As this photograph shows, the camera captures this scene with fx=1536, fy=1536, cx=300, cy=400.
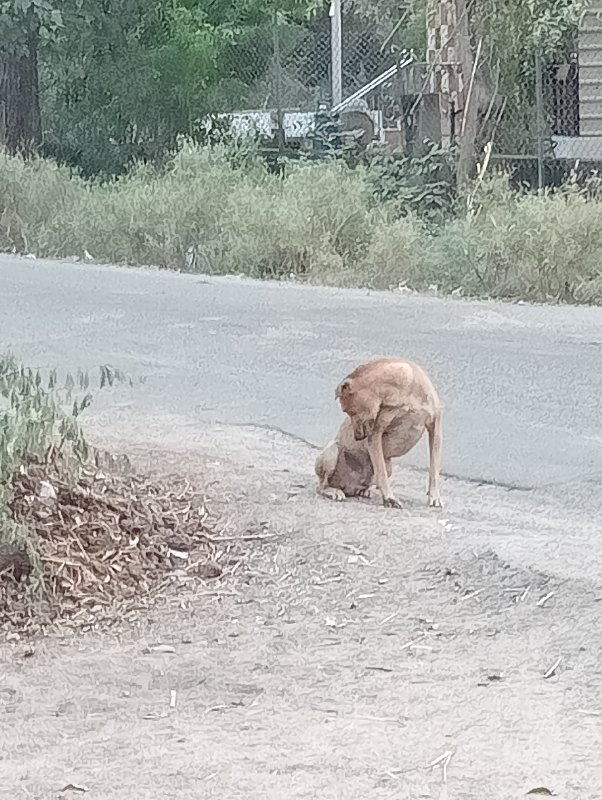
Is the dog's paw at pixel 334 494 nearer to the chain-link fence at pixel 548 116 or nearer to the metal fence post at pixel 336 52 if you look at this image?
the chain-link fence at pixel 548 116

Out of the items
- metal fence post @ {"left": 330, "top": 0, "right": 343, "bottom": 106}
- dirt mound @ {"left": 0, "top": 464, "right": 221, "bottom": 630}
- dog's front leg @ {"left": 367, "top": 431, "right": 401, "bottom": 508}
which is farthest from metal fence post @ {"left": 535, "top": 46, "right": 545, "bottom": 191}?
dirt mound @ {"left": 0, "top": 464, "right": 221, "bottom": 630}

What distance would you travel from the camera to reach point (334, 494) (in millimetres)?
5410

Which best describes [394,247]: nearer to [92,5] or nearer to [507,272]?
[507,272]

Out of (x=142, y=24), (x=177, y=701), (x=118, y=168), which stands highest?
(x=142, y=24)

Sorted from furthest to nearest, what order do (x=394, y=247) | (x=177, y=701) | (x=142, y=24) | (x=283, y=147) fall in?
(x=142, y=24) → (x=283, y=147) → (x=394, y=247) → (x=177, y=701)

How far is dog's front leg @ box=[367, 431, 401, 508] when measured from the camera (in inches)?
208

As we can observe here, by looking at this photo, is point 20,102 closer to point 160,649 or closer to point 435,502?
point 435,502

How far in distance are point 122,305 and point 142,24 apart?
8.48 m

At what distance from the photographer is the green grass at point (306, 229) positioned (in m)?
11.0

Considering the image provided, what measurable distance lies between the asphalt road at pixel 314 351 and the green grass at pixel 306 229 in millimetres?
464

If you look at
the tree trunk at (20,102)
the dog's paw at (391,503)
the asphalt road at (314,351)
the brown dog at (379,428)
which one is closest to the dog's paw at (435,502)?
the brown dog at (379,428)

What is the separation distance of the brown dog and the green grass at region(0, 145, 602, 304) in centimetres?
535

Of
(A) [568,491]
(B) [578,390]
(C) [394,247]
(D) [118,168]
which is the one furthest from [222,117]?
(A) [568,491]

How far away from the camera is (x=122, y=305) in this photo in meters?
10.5
